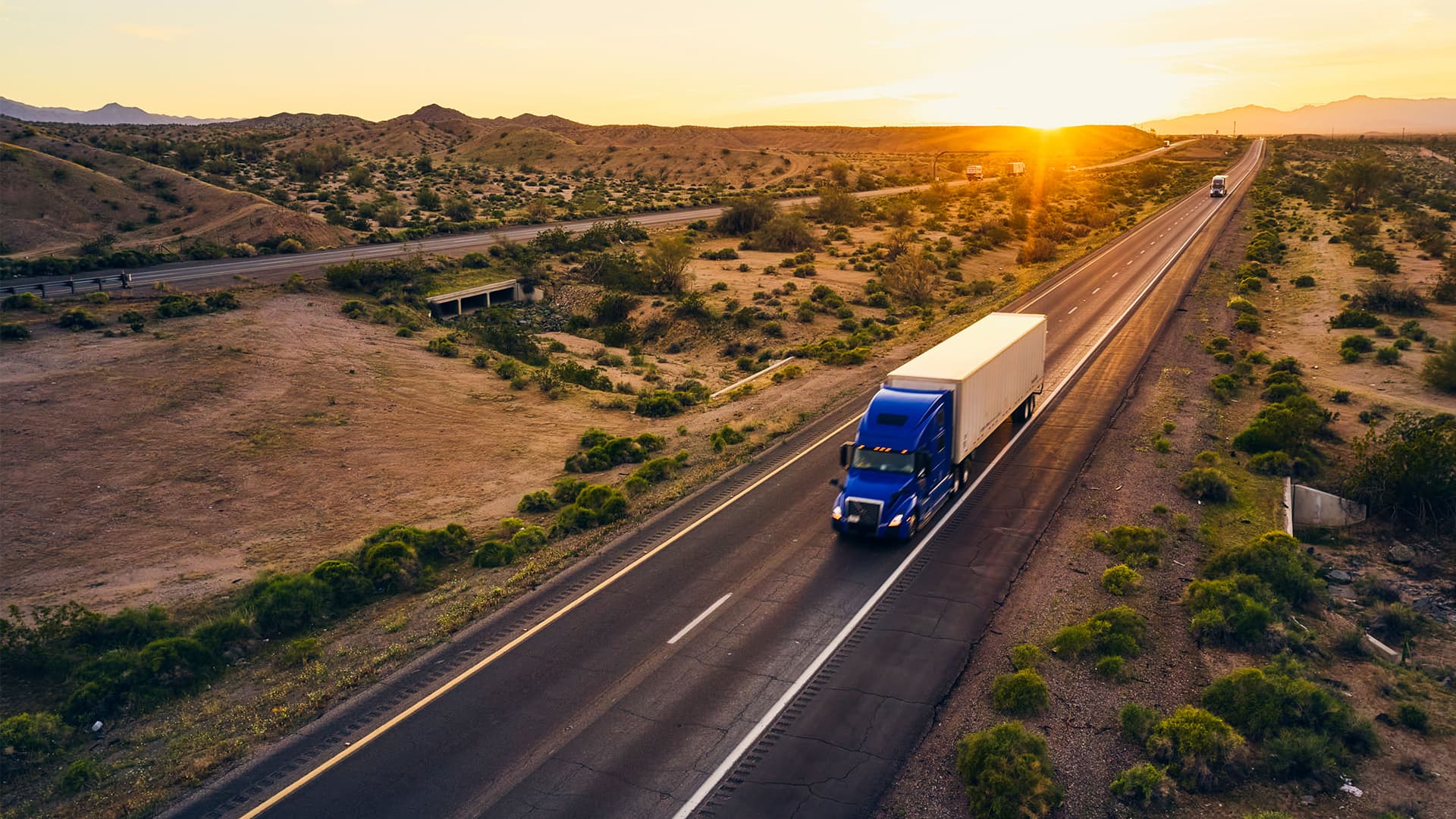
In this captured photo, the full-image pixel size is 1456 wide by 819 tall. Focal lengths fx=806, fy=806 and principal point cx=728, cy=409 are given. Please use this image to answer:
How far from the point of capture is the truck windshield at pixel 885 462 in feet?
67.3

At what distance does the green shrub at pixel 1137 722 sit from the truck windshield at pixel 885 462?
8096 mm

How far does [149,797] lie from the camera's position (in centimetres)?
1259

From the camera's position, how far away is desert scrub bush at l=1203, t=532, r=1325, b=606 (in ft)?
58.3

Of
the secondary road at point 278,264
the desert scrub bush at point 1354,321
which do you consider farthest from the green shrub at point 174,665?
the desert scrub bush at point 1354,321

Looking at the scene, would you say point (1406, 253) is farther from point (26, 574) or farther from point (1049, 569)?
point (26, 574)

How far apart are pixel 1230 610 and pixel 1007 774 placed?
7846 millimetres

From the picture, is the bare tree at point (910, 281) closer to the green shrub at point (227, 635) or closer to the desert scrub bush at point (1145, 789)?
the desert scrub bush at point (1145, 789)

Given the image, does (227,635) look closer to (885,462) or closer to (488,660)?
(488,660)

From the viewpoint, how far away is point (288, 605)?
18.3 m

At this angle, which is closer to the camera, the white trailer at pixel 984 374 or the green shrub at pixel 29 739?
the green shrub at pixel 29 739

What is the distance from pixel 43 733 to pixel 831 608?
14665 millimetres

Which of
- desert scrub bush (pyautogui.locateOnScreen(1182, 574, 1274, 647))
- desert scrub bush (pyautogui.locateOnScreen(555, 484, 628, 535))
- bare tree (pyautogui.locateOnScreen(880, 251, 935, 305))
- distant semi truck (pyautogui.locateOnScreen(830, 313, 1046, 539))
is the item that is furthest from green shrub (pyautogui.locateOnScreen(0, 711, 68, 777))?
bare tree (pyautogui.locateOnScreen(880, 251, 935, 305))

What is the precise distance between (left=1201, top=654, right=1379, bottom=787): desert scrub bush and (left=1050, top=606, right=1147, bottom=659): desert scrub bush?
5.47 ft

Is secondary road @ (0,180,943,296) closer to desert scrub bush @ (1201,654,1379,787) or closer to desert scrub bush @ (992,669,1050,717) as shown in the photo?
desert scrub bush @ (992,669,1050,717)
